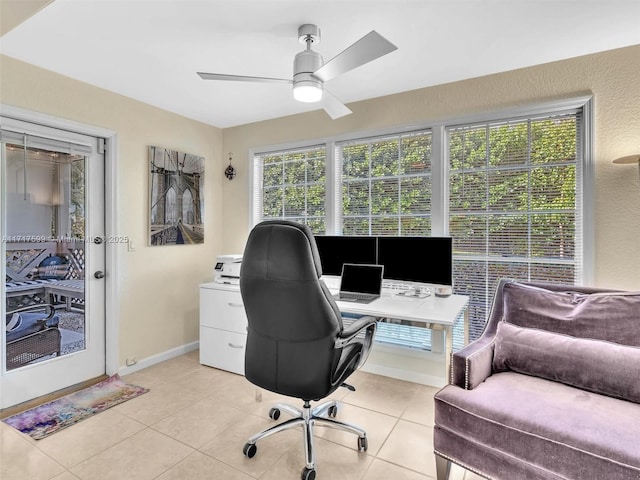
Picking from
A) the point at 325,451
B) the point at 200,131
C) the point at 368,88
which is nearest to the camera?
the point at 325,451

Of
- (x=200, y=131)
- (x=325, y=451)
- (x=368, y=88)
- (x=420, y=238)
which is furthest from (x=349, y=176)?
(x=325, y=451)

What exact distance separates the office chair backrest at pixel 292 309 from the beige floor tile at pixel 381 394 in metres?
0.90

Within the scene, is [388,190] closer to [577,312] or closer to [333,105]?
[333,105]

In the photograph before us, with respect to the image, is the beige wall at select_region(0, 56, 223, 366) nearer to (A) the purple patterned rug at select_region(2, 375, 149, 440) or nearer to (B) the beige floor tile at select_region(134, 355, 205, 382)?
(B) the beige floor tile at select_region(134, 355, 205, 382)

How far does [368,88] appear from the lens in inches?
112

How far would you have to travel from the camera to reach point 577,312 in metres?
1.86

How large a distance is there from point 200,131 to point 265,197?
975 millimetres

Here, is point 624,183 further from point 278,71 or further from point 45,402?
point 45,402

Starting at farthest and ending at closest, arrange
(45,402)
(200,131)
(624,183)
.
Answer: (200,131) → (45,402) → (624,183)

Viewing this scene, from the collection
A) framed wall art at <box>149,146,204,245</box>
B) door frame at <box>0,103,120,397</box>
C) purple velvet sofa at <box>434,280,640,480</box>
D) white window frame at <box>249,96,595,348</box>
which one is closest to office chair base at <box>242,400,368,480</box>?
purple velvet sofa at <box>434,280,640,480</box>

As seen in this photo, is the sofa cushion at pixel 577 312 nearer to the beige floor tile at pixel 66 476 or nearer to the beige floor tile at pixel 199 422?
the beige floor tile at pixel 199 422

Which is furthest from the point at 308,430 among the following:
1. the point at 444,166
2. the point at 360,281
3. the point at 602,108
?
the point at 602,108

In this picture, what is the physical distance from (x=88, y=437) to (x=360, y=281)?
2025 mm

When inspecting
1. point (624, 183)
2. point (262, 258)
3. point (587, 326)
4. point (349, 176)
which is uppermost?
point (349, 176)
